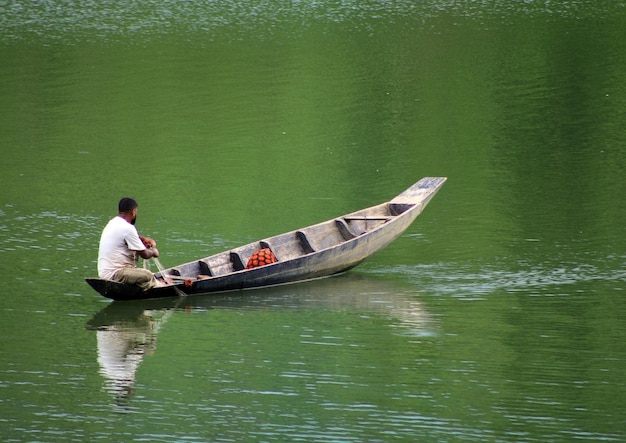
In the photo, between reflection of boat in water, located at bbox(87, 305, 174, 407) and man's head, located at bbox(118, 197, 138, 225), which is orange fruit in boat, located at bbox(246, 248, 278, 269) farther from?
man's head, located at bbox(118, 197, 138, 225)

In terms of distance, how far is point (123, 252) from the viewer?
1086 cm

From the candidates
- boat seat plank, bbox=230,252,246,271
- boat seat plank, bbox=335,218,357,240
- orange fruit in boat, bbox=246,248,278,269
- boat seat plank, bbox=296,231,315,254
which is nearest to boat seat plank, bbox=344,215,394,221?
boat seat plank, bbox=335,218,357,240

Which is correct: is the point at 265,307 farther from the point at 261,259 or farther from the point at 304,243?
the point at 304,243

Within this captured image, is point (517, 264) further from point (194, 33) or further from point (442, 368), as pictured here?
point (194, 33)

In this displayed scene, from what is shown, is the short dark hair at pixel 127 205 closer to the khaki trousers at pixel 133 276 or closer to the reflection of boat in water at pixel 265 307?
the khaki trousers at pixel 133 276

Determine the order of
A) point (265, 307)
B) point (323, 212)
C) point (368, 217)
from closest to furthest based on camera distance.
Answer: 1. point (265, 307)
2. point (368, 217)
3. point (323, 212)

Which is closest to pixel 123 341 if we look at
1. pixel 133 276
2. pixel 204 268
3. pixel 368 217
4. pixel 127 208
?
pixel 133 276

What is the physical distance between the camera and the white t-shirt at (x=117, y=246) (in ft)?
35.5

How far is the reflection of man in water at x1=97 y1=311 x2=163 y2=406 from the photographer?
891 centimetres

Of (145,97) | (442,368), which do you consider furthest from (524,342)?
(145,97)

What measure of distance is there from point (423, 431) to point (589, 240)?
6003 millimetres

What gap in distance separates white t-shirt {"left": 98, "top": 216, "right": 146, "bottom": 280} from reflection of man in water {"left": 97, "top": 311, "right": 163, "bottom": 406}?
500mm

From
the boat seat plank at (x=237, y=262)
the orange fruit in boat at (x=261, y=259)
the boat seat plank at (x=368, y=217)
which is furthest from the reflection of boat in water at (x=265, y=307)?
the boat seat plank at (x=368, y=217)

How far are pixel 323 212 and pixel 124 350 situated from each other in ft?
18.2
